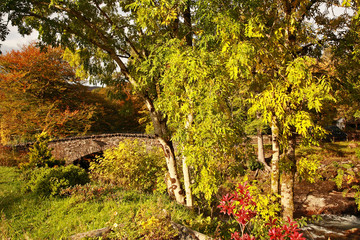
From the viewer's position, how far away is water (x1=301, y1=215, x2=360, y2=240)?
750cm

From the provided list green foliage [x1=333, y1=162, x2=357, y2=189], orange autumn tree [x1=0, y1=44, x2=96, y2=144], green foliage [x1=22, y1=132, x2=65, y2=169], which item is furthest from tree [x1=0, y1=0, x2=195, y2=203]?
orange autumn tree [x1=0, y1=44, x2=96, y2=144]

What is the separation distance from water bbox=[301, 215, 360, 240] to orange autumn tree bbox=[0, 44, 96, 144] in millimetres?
15361

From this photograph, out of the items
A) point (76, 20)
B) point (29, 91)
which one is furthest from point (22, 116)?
point (76, 20)

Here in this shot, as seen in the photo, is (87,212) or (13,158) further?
(13,158)

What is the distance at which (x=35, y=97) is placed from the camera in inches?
698

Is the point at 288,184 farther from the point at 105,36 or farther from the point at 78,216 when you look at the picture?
the point at 105,36

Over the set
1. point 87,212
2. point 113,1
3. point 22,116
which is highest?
point 113,1

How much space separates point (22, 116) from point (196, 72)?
16.5 metres

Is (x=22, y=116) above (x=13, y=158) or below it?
above

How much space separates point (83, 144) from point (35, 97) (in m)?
6.40

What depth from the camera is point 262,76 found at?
5.15 metres

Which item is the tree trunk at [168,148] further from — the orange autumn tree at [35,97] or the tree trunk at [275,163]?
the orange autumn tree at [35,97]

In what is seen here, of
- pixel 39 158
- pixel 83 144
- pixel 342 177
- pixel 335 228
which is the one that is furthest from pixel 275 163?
pixel 83 144

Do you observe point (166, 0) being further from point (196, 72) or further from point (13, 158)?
point (13, 158)
